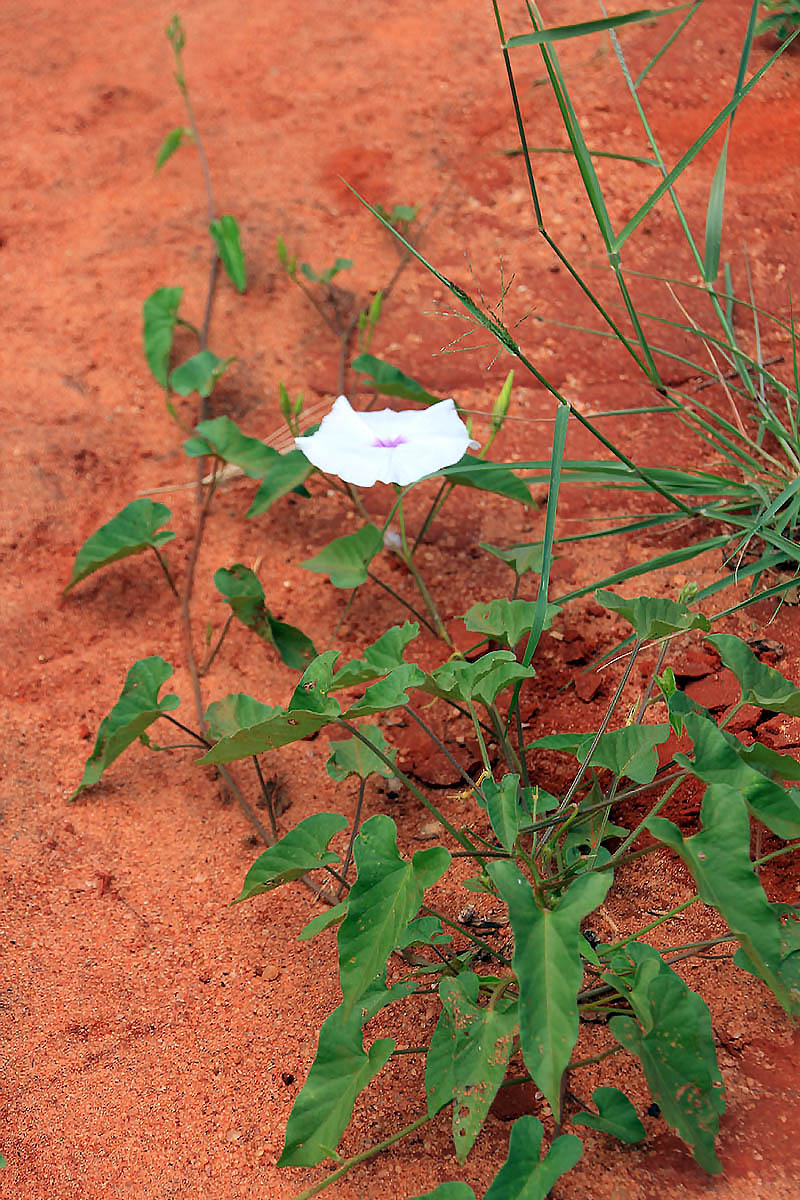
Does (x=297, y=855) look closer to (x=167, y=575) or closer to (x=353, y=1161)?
(x=353, y=1161)

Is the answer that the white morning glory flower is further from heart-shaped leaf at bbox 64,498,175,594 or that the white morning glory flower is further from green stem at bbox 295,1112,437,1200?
green stem at bbox 295,1112,437,1200

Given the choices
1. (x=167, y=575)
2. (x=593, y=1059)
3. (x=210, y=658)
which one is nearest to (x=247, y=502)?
(x=167, y=575)

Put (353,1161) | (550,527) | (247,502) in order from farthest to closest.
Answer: (247,502), (550,527), (353,1161)

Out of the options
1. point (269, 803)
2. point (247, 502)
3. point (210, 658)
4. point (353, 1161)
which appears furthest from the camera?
point (247, 502)

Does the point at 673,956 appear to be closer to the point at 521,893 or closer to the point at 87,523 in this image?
the point at 521,893

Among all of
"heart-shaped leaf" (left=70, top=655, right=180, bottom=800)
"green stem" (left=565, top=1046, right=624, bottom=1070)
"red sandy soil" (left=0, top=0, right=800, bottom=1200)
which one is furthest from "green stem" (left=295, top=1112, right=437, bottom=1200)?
"heart-shaped leaf" (left=70, top=655, right=180, bottom=800)

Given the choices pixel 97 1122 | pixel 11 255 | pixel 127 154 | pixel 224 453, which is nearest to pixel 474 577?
pixel 224 453
